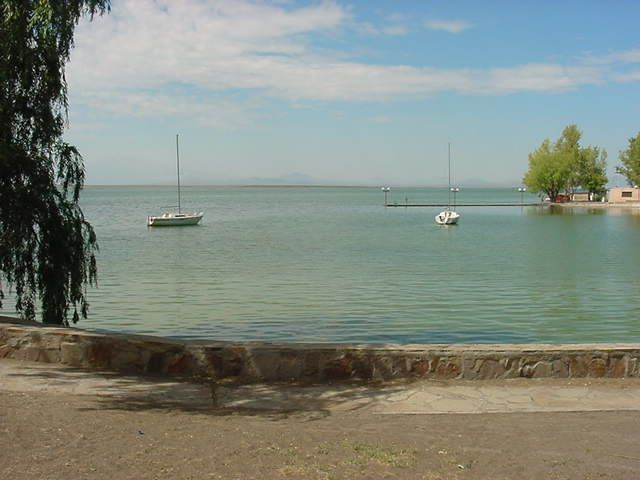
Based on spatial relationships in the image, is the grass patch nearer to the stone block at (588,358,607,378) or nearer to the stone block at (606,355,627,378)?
the stone block at (588,358,607,378)

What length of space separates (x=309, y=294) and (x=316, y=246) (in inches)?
956

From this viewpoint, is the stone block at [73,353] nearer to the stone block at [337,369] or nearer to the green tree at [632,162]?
the stone block at [337,369]

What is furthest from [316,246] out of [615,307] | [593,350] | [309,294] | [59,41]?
[593,350]

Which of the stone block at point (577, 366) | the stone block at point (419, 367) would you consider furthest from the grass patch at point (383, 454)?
the stone block at point (577, 366)

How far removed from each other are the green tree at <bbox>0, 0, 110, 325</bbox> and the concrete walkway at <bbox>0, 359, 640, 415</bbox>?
4.72 m

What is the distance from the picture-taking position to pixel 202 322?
19.5 meters

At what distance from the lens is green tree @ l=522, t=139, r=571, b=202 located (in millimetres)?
130000

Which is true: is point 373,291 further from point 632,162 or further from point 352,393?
point 632,162

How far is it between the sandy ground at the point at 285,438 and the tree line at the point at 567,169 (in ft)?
426

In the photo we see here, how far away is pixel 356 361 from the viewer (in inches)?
316

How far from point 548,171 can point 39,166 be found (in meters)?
128

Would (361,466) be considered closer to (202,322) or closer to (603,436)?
(603,436)

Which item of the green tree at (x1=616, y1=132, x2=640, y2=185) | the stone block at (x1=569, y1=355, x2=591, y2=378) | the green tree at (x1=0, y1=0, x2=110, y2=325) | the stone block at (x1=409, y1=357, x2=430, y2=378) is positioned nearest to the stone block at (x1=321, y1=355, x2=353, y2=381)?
the stone block at (x1=409, y1=357, x2=430, y2=378)

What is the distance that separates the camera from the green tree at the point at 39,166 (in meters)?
11.4
